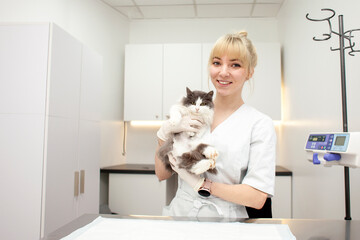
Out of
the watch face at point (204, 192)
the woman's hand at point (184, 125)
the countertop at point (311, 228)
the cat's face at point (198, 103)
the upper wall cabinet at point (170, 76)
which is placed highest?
the upper wall cabinet at point (170, 76)

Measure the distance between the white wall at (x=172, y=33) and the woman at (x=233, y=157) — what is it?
2.50 metres

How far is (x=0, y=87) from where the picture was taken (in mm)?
1866

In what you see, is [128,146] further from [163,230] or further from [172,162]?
[163,230]

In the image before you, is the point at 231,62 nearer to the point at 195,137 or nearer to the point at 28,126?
the point at 195,137

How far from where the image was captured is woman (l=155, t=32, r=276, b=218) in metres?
1.23

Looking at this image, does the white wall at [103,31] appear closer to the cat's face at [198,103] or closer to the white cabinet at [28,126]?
the white cabinet at [28,126]

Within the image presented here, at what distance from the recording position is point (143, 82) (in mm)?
3533

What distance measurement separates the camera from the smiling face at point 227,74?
1.31 meters

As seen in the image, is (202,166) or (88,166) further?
(88,166)

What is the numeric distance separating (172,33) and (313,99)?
2.26 m

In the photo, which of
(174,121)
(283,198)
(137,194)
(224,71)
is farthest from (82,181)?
(283,198)

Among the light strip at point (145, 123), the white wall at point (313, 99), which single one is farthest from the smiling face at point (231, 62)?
the light strip at point (145, 123)

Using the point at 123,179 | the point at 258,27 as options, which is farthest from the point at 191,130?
the point at 258,27

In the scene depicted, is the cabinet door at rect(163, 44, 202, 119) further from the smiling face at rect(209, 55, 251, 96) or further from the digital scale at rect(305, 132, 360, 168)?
the digital scale at rect(305, 132, 360, 168)
